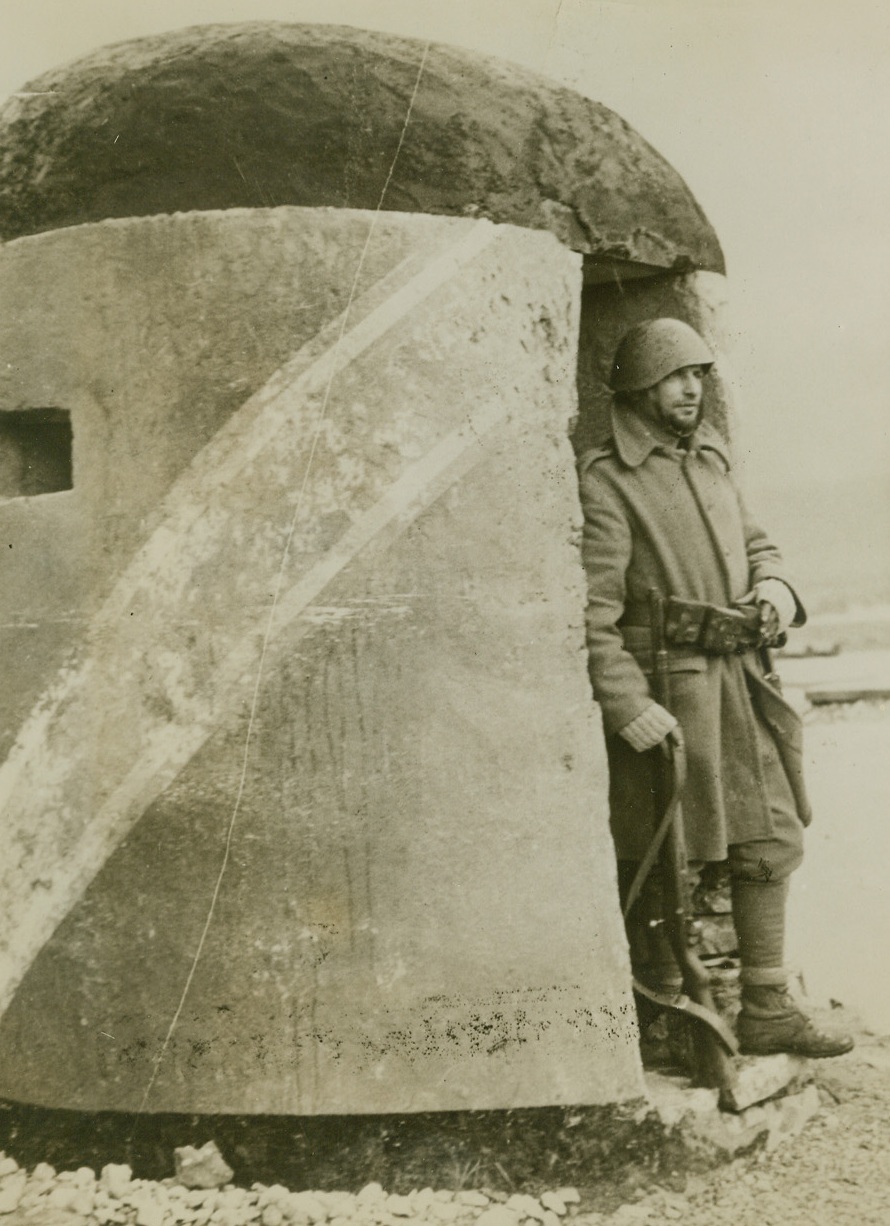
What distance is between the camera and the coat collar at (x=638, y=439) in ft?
10.6

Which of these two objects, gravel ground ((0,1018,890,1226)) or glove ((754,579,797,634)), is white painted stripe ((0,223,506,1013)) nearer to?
gravel ground ((0,1018,890,1226))

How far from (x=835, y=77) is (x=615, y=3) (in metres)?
0.59

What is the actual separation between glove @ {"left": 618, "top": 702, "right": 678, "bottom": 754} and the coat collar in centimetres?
60

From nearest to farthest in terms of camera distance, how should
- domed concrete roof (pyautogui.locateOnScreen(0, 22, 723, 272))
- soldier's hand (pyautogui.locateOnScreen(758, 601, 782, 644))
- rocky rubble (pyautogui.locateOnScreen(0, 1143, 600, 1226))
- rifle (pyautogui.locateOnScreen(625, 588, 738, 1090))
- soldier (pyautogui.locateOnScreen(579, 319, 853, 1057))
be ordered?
rocky rubble (pyautogui.locateOnScreen(0, 1143, 600, 1226)) < domed concrete roof (pyautogui.locateOnScreen(0, 22, 723, 272)) < rifle (pyautogui.locateOnScreen(625, 588, 738, 1090)) < soldier (pyautogui.locateOnScreen(579, 319, 853, 1057)) < soldier's hand (pyautogui.locateOnScreen(758, 601, 782, 644))

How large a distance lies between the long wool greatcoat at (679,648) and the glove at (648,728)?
19 millimetres

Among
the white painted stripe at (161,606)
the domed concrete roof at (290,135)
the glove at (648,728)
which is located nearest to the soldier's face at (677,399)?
the domed concrete roof at (290,135)

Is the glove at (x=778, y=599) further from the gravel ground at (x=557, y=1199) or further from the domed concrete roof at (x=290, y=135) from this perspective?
the gravel ground at (x=557, y=1199)

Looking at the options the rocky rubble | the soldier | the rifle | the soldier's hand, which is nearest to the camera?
the rocky rubble

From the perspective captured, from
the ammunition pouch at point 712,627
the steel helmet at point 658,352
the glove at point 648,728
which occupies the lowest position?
the glove at point 648,728

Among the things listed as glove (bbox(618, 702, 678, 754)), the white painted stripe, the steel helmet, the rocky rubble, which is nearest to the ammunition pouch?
glove (bbox(618, 702, 678, 754))

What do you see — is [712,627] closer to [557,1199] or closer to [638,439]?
[638,439]

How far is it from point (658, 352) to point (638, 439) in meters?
0.21

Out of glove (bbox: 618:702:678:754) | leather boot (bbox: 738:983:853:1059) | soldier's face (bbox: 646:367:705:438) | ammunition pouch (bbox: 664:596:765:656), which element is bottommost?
leather boot (bbox: 738:983:853:1059)

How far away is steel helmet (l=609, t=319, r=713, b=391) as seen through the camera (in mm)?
3207
